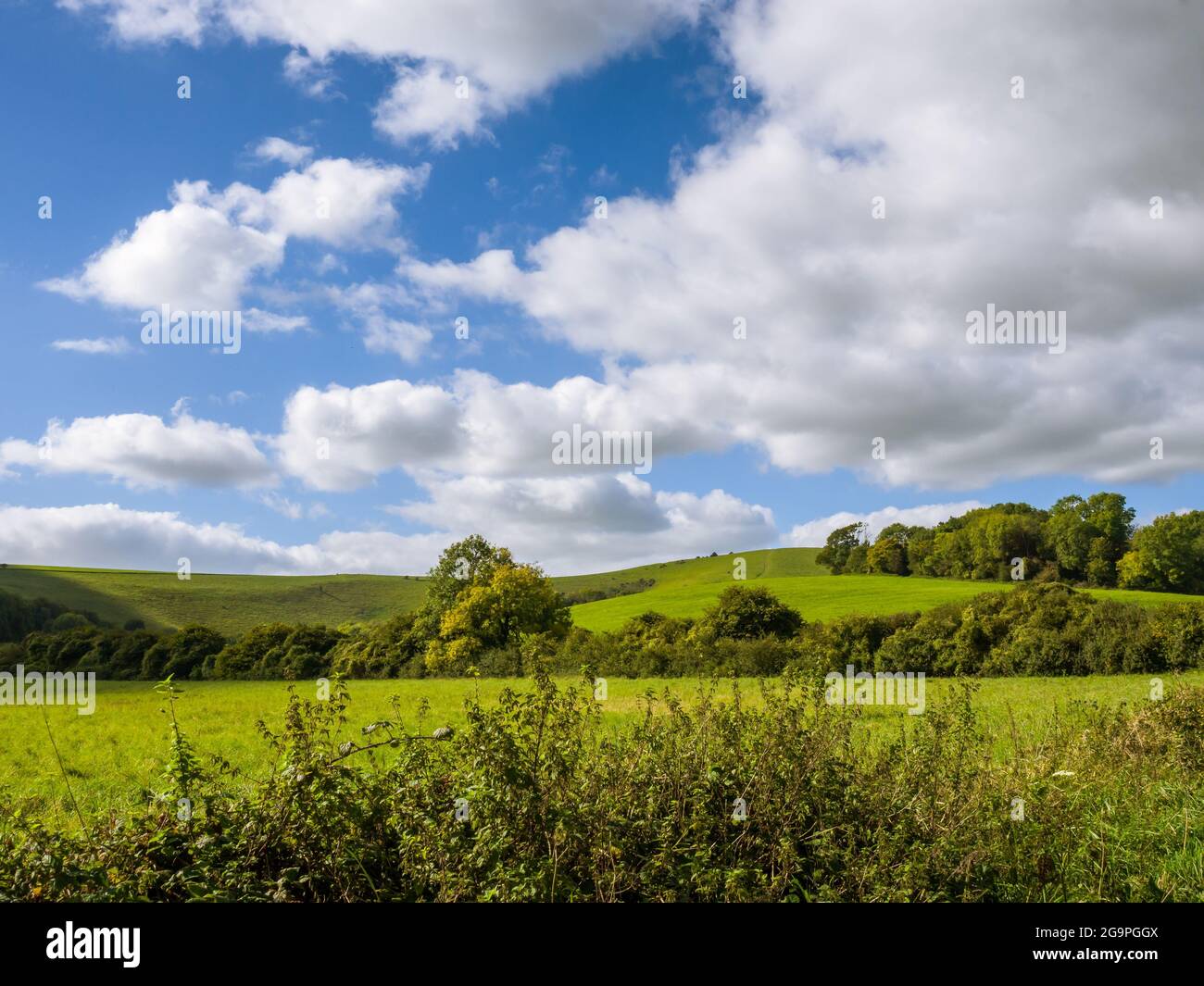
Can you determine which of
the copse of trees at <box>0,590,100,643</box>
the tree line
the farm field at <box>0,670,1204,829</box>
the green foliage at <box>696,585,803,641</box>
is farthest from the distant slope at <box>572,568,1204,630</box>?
the copse of trees at <box>0,590,100,643</box>

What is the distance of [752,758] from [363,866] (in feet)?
10.0

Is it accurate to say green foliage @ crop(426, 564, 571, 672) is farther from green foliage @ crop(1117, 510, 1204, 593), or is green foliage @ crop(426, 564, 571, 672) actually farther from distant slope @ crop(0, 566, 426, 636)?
green foliage @ crop(1117, 510, 1204, 593)

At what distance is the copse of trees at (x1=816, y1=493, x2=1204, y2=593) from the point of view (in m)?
75.1

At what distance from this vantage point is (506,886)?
489cm

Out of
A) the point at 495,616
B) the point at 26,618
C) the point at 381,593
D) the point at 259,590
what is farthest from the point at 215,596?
the point at 495,616

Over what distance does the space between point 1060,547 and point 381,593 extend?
86440 mm

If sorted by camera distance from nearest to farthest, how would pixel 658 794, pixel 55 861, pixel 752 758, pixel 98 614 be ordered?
pixel 55 861 < pixel 658 794 < pixel 752 758 < pixel 98 614

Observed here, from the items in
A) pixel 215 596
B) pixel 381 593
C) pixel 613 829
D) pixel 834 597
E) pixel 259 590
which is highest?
pixel 613 829

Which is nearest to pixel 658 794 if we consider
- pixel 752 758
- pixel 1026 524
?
pixel 752 758

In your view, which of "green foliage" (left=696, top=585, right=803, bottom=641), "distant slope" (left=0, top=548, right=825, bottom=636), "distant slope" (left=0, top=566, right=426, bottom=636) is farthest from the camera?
"distant slope" (left=0, top=548, right=825, bottom=636)

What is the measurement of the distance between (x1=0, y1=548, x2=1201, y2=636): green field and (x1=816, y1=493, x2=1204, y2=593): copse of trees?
427 centimetres

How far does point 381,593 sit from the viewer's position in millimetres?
119438

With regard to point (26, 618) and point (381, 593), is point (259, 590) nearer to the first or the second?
point (381, 593)
